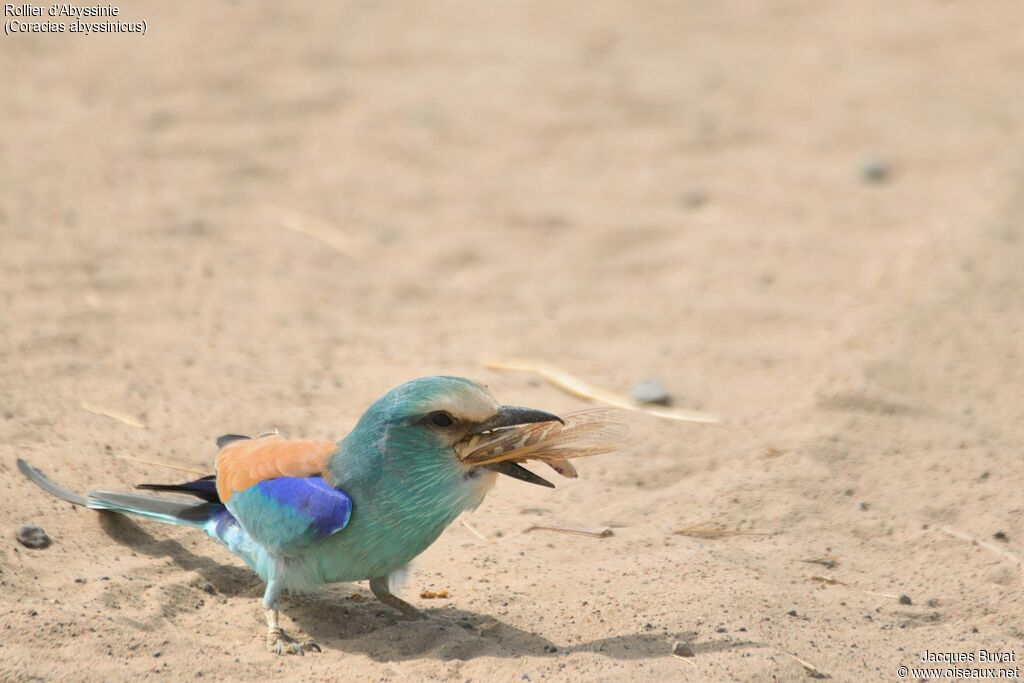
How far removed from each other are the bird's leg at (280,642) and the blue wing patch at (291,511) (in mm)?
215

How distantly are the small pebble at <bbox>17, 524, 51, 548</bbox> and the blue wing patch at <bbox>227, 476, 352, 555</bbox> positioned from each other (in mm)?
668

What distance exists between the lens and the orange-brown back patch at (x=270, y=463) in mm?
3981

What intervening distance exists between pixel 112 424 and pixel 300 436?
73 cm

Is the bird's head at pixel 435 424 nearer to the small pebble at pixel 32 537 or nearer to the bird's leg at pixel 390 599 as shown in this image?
the bird's leg at pixel 390 599

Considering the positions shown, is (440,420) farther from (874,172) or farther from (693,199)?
(874,172)

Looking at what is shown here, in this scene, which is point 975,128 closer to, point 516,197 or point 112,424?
point 516,197

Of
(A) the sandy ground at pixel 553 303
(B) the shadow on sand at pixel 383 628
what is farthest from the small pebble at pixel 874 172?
(B) the shadow on sand at pixel 383 628

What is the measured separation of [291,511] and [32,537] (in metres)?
0.93

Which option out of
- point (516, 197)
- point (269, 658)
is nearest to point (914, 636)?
point (269, 658)

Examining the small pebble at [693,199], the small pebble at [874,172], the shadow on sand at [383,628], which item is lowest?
the shadow on sand at [383,628]

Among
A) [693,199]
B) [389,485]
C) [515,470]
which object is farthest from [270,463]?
[693,199]

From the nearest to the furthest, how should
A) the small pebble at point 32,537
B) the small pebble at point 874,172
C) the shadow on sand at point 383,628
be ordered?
the shadow on sand at point 383,628
the small pebble at point 32,537
the small pebble at point 874,172

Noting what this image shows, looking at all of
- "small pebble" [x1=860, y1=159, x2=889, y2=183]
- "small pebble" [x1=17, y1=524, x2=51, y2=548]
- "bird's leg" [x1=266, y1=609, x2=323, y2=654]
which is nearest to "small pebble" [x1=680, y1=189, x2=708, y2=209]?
"small pebble" [x1=860, y1=159, x2=889, y2=183]

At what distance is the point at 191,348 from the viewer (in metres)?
5.68
